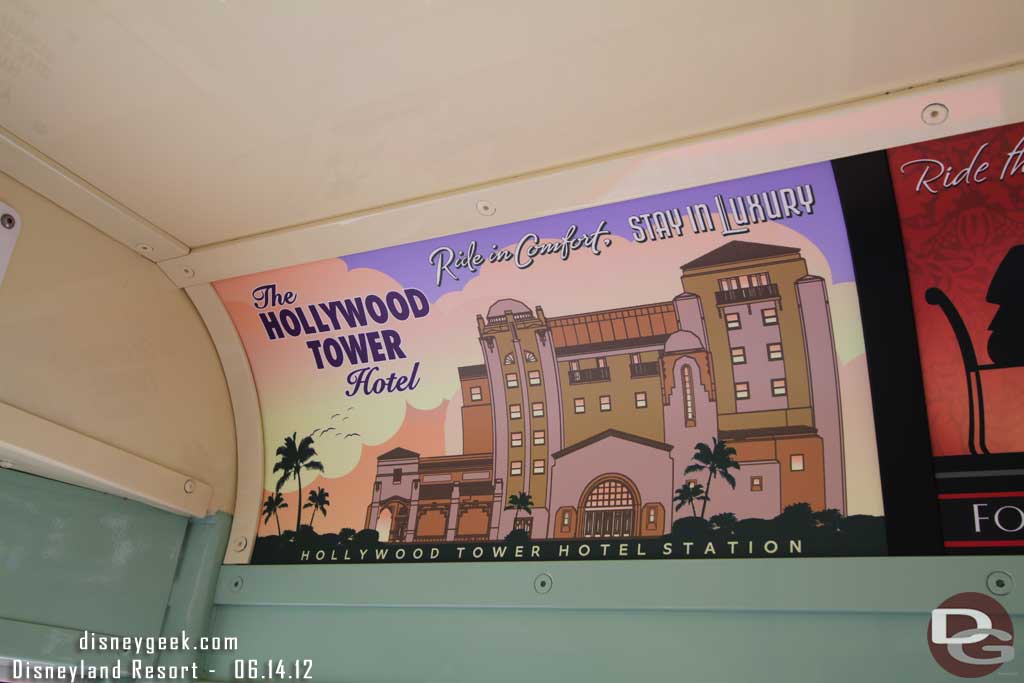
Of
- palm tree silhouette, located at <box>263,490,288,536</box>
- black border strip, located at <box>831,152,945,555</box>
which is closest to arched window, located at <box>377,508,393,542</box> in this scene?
palm tree silhouette, located at <box>263,490,288,536</box>

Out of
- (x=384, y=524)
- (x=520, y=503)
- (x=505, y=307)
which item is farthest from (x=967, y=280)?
(x=384, y=524)

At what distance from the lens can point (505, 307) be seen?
2.30 meters

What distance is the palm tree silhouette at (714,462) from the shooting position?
6.77 ft

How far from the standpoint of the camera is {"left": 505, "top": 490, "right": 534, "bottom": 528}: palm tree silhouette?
7.43ft

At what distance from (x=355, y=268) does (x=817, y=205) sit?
1295 millimetres

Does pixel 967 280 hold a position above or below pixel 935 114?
below

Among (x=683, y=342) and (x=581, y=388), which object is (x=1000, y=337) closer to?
(x=683, y=342)

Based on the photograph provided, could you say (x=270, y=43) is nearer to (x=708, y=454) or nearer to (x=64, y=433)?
(x=64, y=433)

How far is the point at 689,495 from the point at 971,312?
31.3 inches

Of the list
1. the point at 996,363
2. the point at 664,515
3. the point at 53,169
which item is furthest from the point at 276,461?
the point at 996,363

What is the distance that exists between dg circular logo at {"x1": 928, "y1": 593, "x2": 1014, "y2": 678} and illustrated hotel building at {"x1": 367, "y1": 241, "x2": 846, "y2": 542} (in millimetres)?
319

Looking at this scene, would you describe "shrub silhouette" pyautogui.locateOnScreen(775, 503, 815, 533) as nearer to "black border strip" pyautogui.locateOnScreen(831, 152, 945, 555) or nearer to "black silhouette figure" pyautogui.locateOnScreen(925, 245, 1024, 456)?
"black border strip" pyautogui.locateOnScreen(831, 152, 945, 555)

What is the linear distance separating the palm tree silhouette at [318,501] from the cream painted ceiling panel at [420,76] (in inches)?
38.4

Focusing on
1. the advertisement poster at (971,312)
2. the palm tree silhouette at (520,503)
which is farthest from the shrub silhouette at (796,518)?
the palm tree silhouette at (520,503)
